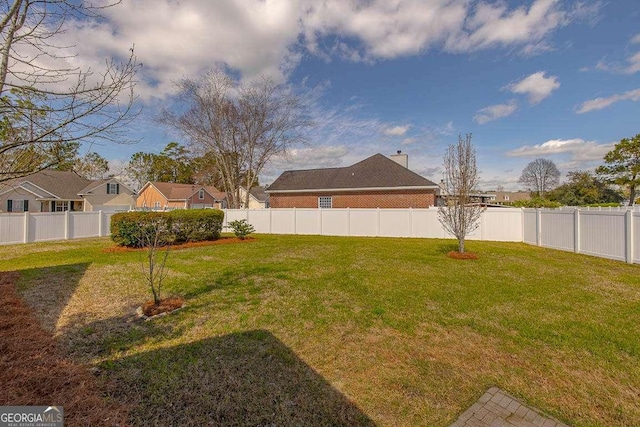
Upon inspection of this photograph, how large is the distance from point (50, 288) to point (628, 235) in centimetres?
1468

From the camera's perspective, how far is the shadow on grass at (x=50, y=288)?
4.54 meters

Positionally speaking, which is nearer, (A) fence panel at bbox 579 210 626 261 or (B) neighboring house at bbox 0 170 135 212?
(A) fence panel at bbox 579 210 626 261

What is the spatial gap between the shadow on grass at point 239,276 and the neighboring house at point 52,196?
24234mm

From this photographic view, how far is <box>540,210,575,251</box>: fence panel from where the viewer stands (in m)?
10.1

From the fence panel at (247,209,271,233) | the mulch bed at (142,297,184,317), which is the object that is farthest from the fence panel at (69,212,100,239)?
the mulch bed at (142,297,184,317)

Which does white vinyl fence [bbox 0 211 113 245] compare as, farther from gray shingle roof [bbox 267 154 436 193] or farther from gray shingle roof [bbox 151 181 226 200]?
gray shingle roof [bbox 151 181 226 200]

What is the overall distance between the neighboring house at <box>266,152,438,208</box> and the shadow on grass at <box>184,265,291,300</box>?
13198 millimetres

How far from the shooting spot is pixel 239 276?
23.1ft

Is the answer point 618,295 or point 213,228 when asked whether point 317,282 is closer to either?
point 618,295


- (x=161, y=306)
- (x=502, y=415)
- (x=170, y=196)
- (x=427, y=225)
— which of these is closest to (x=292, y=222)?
(x=427, y=225)

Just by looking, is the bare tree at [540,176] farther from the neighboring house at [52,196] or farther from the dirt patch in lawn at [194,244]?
the neighboring house at [52,196]

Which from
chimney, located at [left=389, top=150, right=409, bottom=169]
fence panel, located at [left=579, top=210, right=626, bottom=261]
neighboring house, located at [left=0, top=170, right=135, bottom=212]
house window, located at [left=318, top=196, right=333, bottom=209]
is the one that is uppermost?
chimney, located at [left=389, top=150, right=409, bottom=169]

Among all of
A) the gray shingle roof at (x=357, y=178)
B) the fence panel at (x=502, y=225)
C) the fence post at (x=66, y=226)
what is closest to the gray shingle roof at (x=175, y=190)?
the gray shingle roof at (x=357, y=178)

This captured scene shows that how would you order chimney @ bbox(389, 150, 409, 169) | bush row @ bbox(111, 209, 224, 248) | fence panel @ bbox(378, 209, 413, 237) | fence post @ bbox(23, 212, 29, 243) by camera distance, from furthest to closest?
chimney @ bbox(389, 150, 409, 169)
fence panel @ bbox(378, 209, 413, 237)
fence post @ bbox(23, 212, 29, 243)
bush row @ bbox(111, 209, 224, 248)
